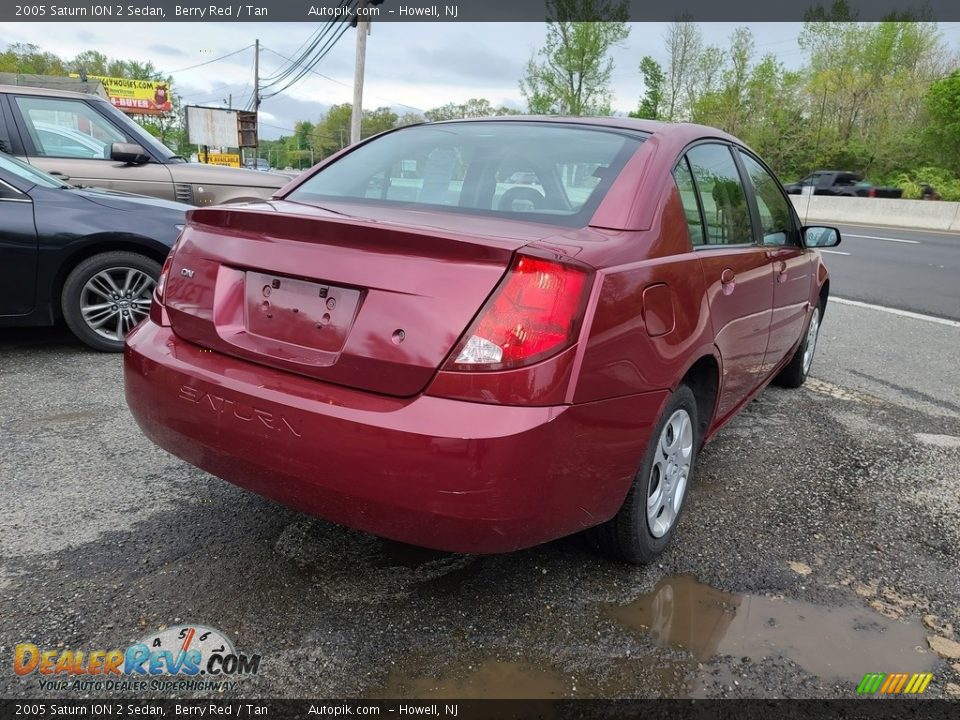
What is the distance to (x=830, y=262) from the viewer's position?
12.5 meters

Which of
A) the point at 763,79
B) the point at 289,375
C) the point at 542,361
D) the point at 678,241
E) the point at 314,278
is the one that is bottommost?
the point at 289,375

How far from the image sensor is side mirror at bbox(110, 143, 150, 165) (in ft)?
21.7

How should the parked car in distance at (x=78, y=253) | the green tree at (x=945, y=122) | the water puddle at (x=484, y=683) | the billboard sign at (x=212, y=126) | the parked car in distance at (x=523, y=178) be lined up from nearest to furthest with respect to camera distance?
the water puddle at (x=484, y=683) < the parked car in distance at (x=523, y=178) < the parked car in distance at (x=78, y=253) < the billboard sign at (x=212, y=126) < the green tree at (x=945, y=122)

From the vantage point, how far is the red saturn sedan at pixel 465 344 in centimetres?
186

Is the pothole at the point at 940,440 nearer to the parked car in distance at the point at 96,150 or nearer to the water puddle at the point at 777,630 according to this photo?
the water puddle at the point at 777,630

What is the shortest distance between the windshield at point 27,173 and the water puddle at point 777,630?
4579mm

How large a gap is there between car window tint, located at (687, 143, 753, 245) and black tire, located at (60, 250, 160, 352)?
3649 mm

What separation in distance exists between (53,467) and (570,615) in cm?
235

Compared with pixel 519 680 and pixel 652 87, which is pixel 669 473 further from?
pixel 652 87

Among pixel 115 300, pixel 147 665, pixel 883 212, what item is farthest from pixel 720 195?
pixel 883 212

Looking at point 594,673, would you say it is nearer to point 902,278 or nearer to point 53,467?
point 53,467

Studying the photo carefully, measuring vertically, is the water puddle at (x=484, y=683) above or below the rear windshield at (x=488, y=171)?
below

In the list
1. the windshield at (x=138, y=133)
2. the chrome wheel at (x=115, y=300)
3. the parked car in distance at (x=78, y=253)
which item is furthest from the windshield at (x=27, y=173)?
the windshield at (x=138, y=133)

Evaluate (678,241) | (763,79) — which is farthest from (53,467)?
(763,79)
